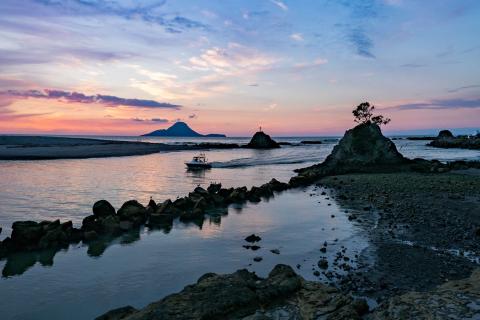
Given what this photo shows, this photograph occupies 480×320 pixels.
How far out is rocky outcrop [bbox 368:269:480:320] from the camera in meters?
8.95

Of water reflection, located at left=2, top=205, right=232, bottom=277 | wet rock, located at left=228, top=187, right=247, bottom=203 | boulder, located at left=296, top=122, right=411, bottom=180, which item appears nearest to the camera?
water reflection, located at left=2, top=205, right=232, bottom=277

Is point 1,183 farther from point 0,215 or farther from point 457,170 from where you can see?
point 457,170

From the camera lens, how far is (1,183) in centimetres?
4156

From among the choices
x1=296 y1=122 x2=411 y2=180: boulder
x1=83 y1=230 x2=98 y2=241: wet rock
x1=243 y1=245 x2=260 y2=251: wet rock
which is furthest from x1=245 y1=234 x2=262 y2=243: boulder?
x1=296 y1=122 x2=411 y2=180: boulder

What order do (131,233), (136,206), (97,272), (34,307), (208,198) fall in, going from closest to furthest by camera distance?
(34,307) < (97,272) < (131,233) < (136,206) < (208,198)

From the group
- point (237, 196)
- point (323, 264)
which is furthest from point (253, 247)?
point (237, 196)

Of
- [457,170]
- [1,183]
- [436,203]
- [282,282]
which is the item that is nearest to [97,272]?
[282,282]

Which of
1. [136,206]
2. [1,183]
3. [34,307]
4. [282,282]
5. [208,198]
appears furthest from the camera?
[1,183]

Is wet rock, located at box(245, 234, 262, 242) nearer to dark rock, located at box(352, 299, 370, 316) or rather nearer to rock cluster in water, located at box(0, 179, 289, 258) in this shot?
rock cluster in water, located at box(0, 179, 289, 258)

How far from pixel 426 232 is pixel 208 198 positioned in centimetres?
1687

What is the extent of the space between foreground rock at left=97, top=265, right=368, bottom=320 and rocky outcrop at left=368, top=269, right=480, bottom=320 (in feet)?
3.03

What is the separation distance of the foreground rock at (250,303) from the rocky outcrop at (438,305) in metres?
0.92

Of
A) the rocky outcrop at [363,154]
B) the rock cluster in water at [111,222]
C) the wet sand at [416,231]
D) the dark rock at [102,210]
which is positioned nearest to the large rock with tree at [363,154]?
the rocky outcrop at [363,154]

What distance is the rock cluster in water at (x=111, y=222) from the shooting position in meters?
19.3
